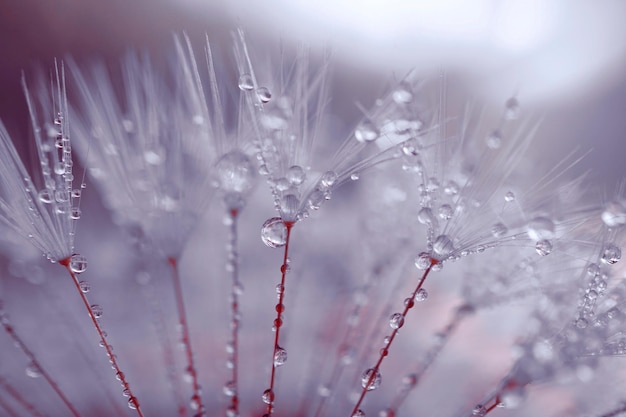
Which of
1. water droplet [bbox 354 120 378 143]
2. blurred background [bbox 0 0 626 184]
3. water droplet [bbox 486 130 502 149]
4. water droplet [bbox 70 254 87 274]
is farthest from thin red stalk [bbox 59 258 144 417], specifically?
blurred background [bbox 0 0 626 184]

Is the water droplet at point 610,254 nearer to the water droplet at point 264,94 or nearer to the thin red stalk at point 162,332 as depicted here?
the water droplet at point 264,94

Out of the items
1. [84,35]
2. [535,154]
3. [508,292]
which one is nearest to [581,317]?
[508,292]

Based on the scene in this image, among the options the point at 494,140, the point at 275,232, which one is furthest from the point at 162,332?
the point at 494,140

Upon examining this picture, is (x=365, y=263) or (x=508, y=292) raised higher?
(x=365, y=263)

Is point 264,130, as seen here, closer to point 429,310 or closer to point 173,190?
point 173,190

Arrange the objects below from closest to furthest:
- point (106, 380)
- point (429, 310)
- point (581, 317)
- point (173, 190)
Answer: point (581, 317) → point (173, 190) → point (106, 380) → point (429, 310)

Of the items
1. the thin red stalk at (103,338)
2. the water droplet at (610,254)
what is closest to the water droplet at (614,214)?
the water droplet at (610,254)
